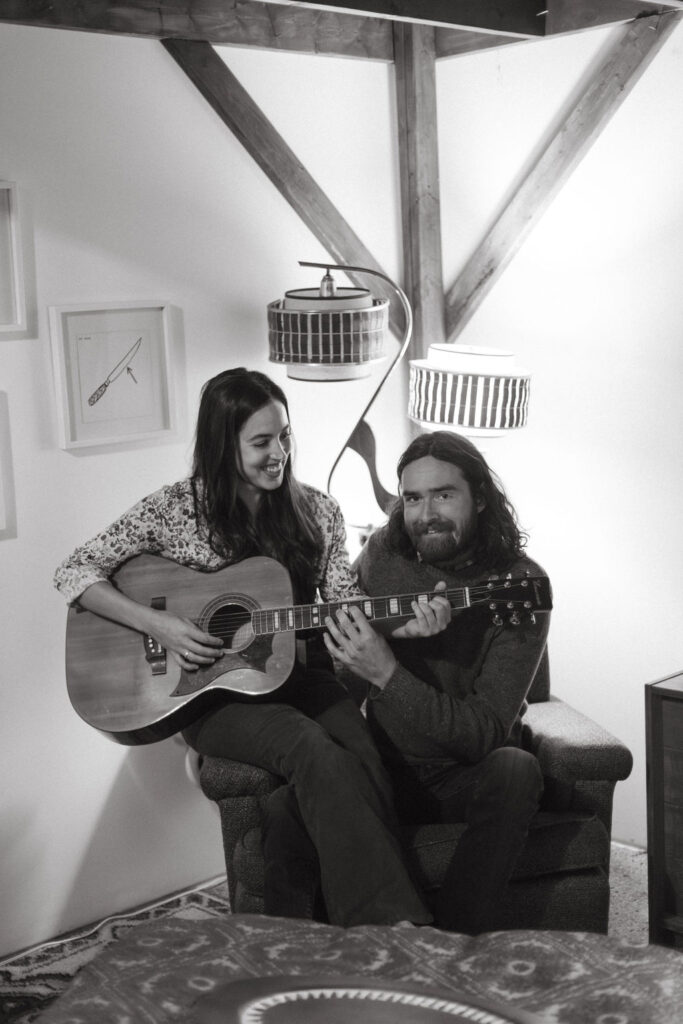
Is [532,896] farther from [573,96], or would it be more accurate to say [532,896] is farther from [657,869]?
[573,96]

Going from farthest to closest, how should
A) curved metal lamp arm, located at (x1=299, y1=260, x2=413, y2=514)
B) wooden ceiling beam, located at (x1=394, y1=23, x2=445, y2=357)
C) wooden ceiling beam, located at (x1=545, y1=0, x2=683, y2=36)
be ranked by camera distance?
1. wooden ceiling beam, located at (x1=394, y1=23, x2=445, y2=357)
2. curved metal lamp arm, located at (x1=299, y1=260, x2=413, y2=514)
3. wooden ceiling beam, located at (x1=545, y1=0, x2=683, y2=36)

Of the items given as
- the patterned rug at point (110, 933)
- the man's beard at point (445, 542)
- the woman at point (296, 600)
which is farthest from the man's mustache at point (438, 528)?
the patterned rug at point (110, 933)

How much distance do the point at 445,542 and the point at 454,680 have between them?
323mm

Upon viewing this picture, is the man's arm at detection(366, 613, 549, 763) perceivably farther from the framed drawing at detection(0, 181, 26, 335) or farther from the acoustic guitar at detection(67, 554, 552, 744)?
the framed drawing at detection(0, 181, 26, 335)

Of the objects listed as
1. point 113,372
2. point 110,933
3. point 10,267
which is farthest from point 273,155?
point 110,933

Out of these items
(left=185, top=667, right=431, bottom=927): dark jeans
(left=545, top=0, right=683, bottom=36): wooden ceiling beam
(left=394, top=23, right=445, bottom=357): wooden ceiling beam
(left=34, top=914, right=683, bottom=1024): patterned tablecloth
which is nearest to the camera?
(left=34, top=914, right=683, bottom=1024): patterned tablecloth

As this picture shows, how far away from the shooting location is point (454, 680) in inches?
115

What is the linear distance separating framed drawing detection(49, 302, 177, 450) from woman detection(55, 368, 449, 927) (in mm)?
367

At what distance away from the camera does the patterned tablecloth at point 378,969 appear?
162 centimetres

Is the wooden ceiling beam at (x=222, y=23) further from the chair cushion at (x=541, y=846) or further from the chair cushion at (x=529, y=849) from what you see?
the chair cushion at (x=541, y=846)

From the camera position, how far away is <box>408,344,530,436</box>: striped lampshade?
10.9 ft

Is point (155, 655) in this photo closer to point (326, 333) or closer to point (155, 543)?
point (155, 543)

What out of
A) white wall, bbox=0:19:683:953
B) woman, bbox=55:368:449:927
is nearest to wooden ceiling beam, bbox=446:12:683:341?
white wall, bbox=0:19:683:953

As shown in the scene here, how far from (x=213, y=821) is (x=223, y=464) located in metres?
1.24
